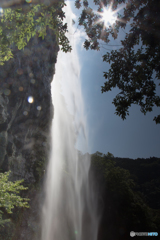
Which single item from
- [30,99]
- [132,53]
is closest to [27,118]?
A: [30,99]

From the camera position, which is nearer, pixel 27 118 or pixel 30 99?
pixel 27 118

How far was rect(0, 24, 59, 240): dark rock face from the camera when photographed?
14172mm

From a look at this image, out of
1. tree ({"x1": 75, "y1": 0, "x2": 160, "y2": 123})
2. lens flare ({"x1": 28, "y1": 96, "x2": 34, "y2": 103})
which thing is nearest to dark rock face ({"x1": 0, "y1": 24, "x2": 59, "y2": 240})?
lens flare ({"x1": 28, "y1": 96, "x2": 34, "y2": 103})

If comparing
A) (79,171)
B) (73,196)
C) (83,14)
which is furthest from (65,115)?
(83,14)

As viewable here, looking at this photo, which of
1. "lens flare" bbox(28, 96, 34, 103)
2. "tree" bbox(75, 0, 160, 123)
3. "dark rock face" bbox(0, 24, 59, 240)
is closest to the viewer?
"tree" bbox(75, 0, 160, 123)

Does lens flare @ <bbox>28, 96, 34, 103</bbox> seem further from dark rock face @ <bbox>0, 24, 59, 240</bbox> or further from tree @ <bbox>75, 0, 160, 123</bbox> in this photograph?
tree @ <bbox>75, 0, 160, 123</bbox>

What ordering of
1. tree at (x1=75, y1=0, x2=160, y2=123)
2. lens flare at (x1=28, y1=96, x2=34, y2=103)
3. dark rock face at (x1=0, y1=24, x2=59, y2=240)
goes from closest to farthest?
1. tree at (x1=75, y1=0, x2=160, y2=123)
2. dark rock face at (x1=0, y1=24, x2=59, y2=240)
3. lens flare at (x1=28, y1=96, x2=34, y2=103)

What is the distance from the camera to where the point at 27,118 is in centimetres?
1894

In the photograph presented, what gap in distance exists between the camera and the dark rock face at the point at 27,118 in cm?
1417

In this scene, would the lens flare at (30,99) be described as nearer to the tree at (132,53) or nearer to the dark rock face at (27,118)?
the dark rock face at (27,118)

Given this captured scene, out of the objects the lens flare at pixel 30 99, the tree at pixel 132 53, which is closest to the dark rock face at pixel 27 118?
the lens flare at pixel 30 99

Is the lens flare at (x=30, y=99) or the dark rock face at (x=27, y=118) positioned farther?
the lens flare at (x=30, y=99)

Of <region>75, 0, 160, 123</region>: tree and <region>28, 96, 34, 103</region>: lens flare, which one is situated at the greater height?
<region>28, 96, 34, 103</region>: lens flare

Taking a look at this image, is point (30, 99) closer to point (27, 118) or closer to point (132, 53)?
point (27, 118)
